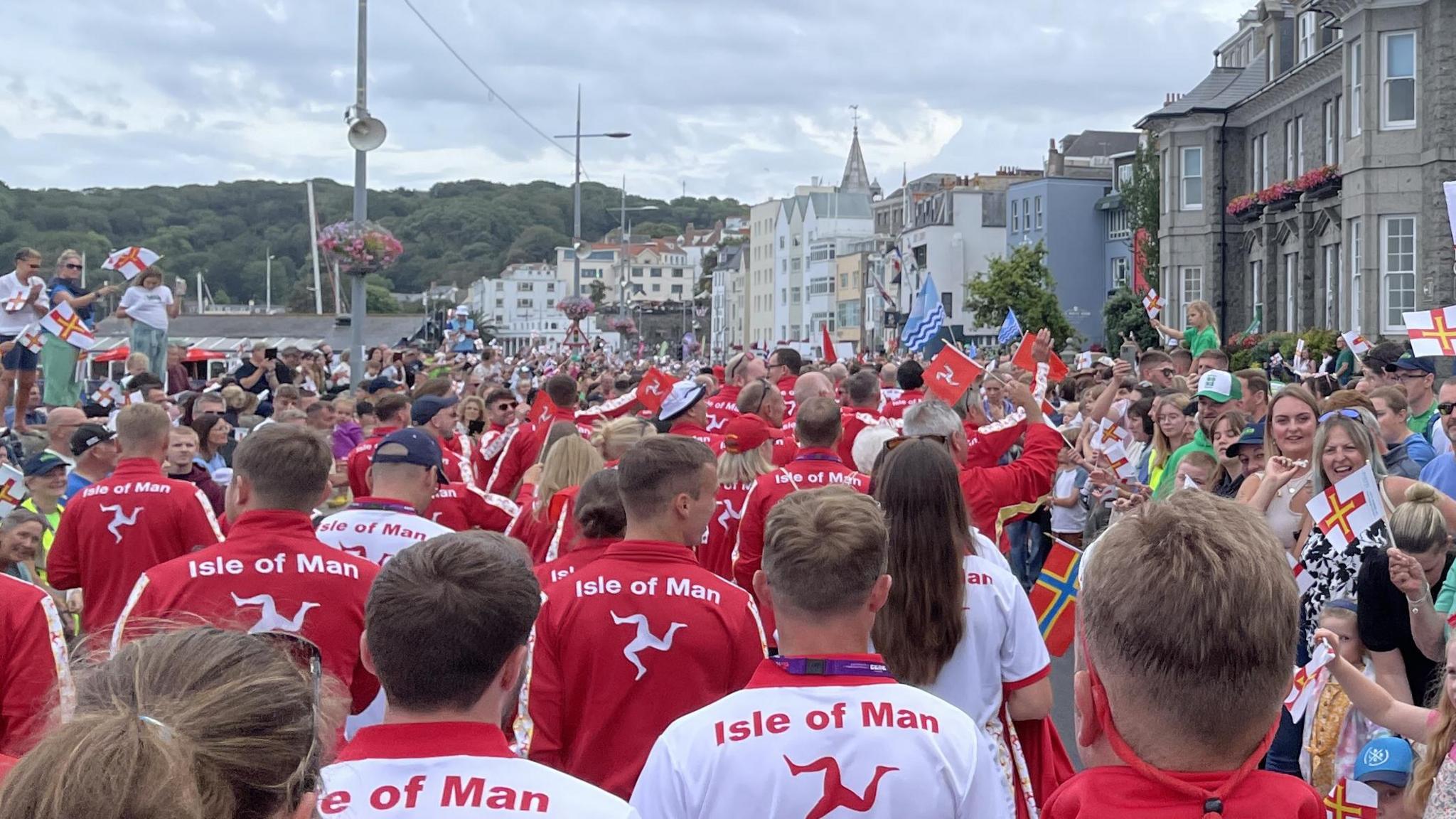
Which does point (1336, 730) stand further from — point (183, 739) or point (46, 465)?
point (46, 465)

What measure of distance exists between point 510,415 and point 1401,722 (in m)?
8.97

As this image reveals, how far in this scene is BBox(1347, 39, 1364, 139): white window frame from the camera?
97.8ft

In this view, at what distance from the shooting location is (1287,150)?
3800 centimetres

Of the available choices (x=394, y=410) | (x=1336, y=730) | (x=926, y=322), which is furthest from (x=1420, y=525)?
(x=926, y=322)

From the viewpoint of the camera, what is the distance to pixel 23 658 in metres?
3.92

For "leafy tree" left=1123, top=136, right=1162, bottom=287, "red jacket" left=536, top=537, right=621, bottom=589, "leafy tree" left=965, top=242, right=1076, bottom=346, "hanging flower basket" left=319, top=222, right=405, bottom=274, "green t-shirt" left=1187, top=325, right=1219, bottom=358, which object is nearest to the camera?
"red jacket" left=536, top=537, right=621, bottom=589

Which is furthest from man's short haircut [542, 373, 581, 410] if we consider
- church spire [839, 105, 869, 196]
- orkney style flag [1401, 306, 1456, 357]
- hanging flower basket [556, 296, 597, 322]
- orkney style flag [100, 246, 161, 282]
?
church spire [839, 105, 869, 196]

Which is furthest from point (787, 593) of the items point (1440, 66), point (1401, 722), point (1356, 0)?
point (1356, 0)

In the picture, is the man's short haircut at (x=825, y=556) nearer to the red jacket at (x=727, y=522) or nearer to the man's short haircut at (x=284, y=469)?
the man's short haircut at (x=284, y=469)

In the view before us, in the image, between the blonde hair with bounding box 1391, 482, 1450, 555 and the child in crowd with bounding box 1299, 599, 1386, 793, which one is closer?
the child in crowd with bounding box 1299, 599, 1386, 793

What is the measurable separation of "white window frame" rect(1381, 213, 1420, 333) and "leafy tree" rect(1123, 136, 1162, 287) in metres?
18.5

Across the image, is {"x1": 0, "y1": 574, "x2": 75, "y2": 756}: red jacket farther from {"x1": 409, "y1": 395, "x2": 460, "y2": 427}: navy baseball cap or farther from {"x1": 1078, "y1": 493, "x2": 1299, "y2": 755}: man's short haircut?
{"x1": 409, "y1": 395, "x2": 460, "y2": 427}: navy baseball cap

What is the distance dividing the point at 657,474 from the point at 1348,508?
116 inches

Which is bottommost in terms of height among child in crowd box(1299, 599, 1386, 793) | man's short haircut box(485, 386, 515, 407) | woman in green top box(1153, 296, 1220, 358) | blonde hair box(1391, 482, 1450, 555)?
child in crowd box(1299, 599, 1386, 793)
